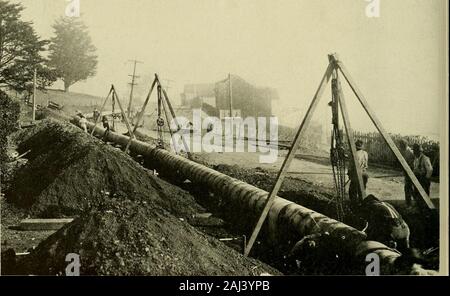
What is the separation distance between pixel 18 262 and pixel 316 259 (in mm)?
4908

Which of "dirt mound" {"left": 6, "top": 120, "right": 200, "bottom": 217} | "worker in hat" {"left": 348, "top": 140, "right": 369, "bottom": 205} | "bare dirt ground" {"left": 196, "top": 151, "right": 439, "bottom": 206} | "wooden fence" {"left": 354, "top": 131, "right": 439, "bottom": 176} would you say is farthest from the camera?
"wooden fence" {"left": 354, "top": 131, "right": 439, "bottom": 176}

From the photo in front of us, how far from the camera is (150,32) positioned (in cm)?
977

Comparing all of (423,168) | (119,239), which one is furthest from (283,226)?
(423,168)

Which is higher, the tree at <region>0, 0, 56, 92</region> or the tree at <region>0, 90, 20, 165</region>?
the tree at <region>0, 0, 56, 92</region>

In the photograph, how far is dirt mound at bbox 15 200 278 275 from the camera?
574cm

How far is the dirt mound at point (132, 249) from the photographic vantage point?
5.74 metres

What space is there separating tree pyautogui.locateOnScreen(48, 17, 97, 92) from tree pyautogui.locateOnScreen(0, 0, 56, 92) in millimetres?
508

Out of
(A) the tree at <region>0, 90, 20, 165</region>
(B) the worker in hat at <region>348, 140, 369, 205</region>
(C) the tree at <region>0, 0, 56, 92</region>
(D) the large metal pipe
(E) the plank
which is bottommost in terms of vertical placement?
(E) the plank

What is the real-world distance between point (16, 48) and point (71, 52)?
1.90 metres

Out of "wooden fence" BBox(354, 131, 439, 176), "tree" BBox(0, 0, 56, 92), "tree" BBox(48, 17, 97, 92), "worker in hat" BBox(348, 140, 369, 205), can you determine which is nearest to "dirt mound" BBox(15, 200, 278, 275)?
"worker in hat" BBox(348, 140, 369, 205)

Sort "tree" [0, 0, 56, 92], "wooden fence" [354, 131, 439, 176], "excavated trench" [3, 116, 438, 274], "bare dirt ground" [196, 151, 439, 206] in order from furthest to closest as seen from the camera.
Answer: "wooden fence" [354, 131, 439, 176]
"bare dirt ground" [196, 151, 439, 206]
"tree" [0, 0, 56, 92]
"excavated trench" [3, 116, 438, 274]

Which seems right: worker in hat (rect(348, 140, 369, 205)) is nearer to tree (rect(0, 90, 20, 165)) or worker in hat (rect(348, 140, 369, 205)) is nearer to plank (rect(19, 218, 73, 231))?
plank (rect(19, 218, 73, 231))

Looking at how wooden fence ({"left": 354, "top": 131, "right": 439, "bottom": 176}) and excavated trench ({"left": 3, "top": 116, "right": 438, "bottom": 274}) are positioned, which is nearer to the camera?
excavated trench ({"left": 3, "top": 116, "right": 438, "bottom": 274})
